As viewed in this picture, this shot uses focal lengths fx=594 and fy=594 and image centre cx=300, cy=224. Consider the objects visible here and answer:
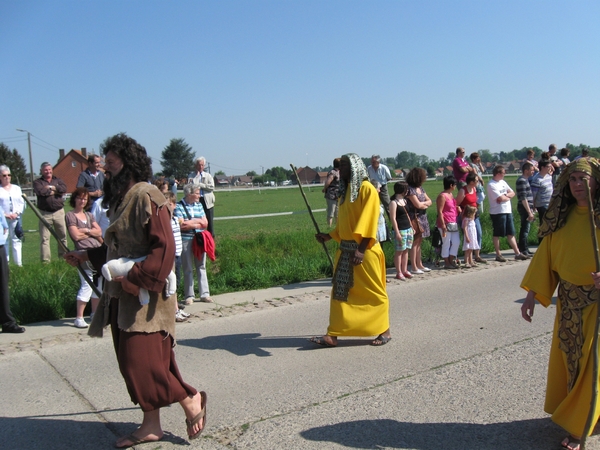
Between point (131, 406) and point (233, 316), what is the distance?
120 inches

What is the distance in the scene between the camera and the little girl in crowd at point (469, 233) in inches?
444

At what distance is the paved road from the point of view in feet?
13.9

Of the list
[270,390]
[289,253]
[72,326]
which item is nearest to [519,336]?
[270,390]

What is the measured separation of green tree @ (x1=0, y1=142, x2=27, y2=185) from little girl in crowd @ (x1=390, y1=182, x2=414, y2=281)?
66530 mm

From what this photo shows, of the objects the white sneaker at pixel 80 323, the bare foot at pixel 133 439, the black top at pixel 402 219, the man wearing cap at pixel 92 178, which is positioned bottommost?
the bare foot at pixel 133 439

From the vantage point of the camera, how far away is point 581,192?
3822 mm

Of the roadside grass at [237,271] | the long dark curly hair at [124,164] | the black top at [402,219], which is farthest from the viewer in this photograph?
the black top at [402,219]

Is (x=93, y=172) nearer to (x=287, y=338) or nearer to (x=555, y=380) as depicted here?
(x=287, y=338)

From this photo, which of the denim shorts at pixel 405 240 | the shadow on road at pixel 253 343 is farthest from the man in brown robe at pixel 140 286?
the denim shorts at pixel 405 240

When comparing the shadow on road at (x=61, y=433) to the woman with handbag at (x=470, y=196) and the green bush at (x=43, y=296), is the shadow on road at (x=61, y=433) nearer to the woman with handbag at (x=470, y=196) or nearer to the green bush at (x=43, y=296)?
the green bush at (x=43, y=296)

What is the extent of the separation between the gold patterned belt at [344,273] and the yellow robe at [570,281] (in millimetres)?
2306

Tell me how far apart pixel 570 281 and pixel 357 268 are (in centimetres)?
262

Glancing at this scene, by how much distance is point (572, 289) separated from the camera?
3.94 m

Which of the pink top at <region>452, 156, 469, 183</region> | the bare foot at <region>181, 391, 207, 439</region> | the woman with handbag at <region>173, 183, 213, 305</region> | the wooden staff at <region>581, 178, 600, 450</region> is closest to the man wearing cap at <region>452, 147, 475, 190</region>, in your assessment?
the pink top at <region>452, 156, 469, 183</region>
